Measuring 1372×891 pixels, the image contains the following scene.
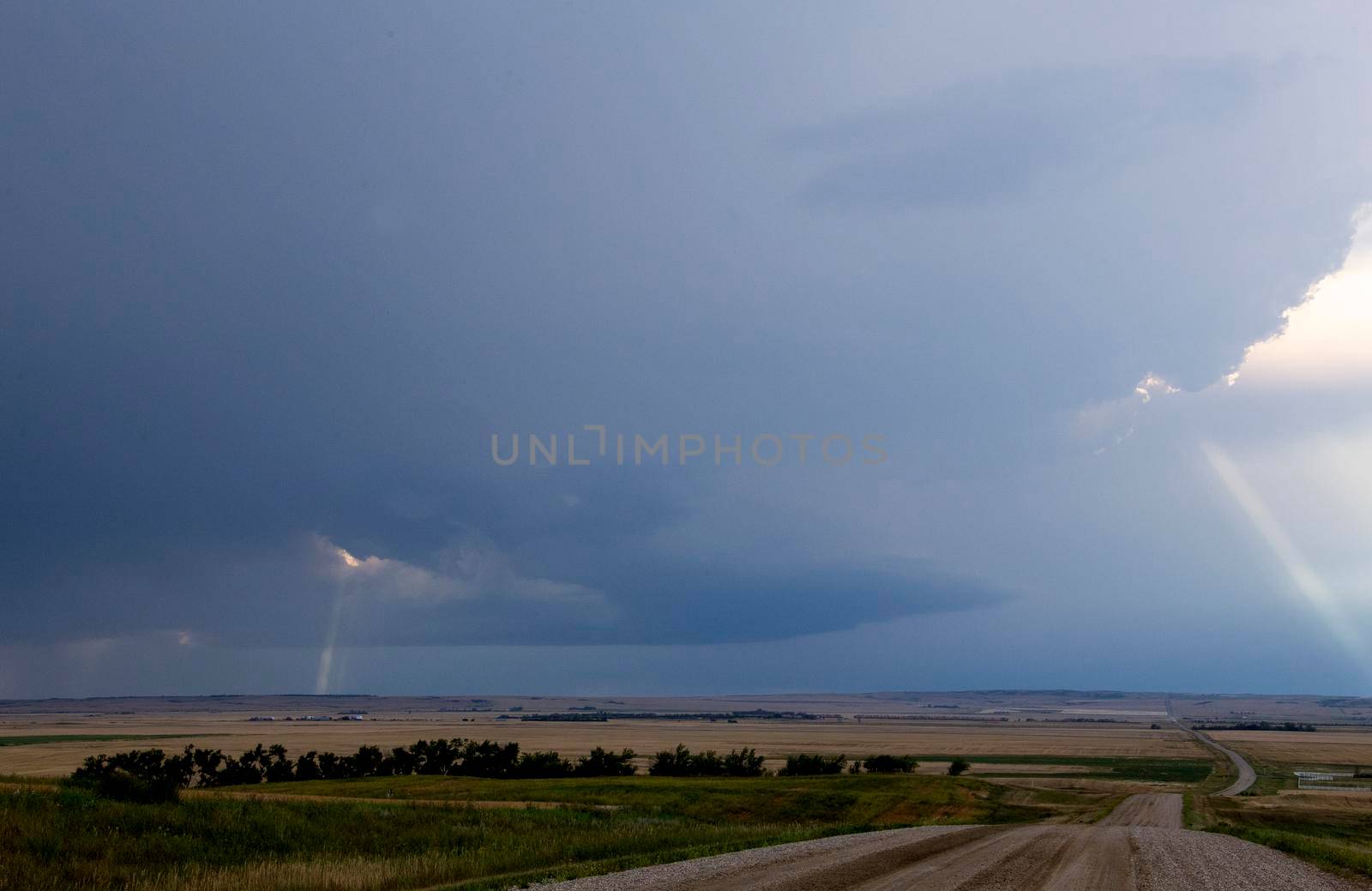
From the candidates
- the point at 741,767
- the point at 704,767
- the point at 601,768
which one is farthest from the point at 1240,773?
the point at 601,768

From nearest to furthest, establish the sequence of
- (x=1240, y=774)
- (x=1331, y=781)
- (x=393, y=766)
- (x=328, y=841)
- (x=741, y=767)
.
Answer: (x=328, y=841)
(x=741, y=767)
(x=393, y=766)
(x=1331, y=781)
(x=1240, y=774)

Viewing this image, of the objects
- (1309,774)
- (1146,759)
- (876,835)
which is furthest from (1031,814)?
(1146,759)

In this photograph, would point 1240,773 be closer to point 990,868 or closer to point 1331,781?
point 1331,781

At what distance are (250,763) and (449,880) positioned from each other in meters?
86.5

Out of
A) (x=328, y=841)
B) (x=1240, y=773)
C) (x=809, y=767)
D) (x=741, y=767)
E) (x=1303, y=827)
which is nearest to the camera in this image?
(x=328, y=841)

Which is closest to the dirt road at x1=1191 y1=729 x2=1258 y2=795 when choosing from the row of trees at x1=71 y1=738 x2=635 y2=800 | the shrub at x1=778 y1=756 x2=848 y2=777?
the shrub at x1=778 y1=756 x2=848 y2=777

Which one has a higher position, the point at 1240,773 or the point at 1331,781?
the point at 1240,773

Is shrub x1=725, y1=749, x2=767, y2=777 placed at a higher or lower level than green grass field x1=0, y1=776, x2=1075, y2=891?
higher

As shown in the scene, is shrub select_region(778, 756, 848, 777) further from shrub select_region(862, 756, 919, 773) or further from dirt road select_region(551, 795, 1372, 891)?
dirt road select_region(551, 795, 1372, 891)

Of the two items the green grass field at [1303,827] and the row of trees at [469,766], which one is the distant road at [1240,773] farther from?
the row of trees at [469,766]

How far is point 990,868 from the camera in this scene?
27.9 meters

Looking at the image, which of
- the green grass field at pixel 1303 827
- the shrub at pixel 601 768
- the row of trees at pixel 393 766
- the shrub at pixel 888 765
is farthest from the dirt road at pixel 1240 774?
the row of trees at pixel 393 766

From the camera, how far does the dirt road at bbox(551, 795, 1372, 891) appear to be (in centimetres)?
2453

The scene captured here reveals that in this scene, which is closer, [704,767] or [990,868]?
[990,868]
